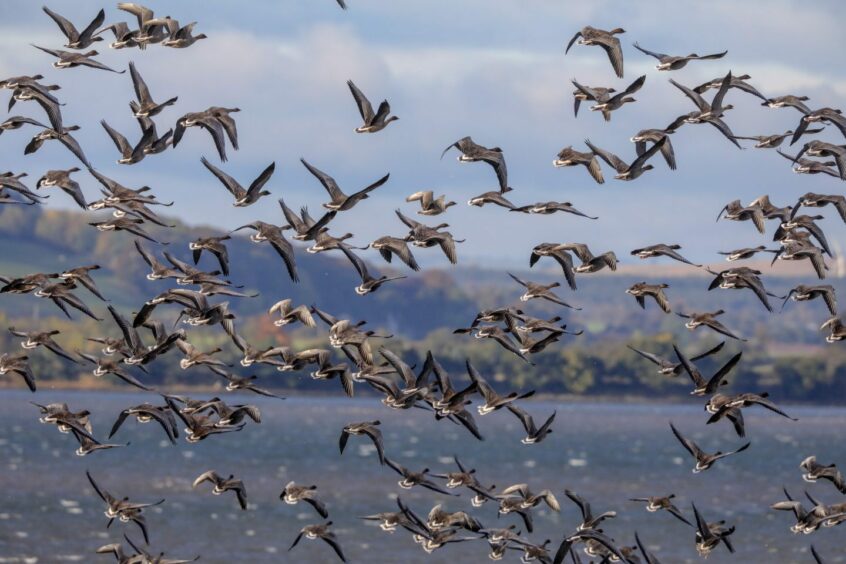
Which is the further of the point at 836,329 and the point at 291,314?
the point at 836,329

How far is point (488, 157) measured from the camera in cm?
5119

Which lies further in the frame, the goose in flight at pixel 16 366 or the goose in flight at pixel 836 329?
the goose in flight at pixel 836 329

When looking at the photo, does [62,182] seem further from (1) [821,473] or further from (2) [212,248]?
(1) [821,473]

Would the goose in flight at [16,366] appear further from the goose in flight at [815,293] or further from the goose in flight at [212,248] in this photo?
the goose in flight at [815,293]

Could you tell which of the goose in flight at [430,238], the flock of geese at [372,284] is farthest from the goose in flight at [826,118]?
the goose in flight at [430,238]

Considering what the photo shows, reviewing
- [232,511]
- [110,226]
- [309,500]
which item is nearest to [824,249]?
[309,500]

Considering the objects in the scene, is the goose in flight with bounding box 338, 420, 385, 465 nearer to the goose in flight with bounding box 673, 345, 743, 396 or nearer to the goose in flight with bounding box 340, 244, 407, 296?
the goose in flight with bounding box 340, 244, 407, 296

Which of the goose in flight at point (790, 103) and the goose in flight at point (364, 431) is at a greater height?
the goose in flight at point (790, 103)

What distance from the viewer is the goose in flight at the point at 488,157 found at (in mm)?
50750

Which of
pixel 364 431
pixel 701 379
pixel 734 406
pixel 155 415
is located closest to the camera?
pixel 701 379

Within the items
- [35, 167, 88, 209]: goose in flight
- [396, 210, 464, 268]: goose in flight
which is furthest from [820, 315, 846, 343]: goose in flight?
[35, 167, 88, 209]: goose in flight

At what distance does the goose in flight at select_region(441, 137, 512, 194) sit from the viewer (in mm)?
50750

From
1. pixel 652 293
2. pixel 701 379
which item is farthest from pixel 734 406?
pixel 652 293

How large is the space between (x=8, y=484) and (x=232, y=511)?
121 ft
